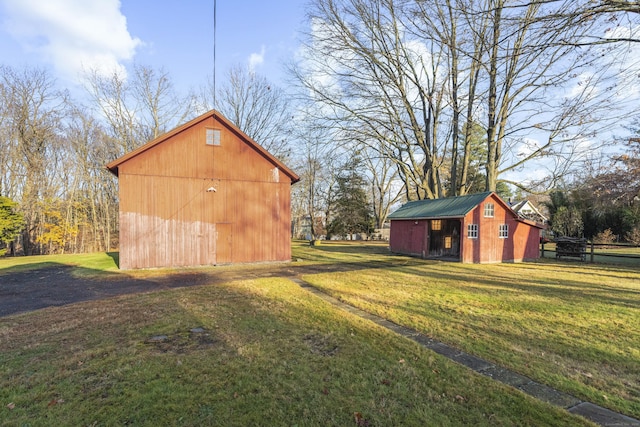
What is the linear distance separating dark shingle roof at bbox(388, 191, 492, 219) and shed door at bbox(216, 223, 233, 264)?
1083 cm

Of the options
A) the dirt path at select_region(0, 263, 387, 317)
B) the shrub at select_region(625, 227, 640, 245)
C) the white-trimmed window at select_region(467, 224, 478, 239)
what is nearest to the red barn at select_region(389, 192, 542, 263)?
the white-trimmed window at select_region(467, 224, 478, 239)

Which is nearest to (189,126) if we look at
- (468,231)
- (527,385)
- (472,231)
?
(527,385)

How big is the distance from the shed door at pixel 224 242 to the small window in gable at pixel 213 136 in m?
3.67

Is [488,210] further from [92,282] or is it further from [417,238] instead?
[92,282]

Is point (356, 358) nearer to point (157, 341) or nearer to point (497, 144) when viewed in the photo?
point (157, 341)

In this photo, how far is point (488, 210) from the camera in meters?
16.7

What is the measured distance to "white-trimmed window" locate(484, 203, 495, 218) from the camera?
54.7 feet

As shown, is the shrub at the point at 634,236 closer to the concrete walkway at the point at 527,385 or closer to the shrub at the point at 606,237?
the shrub at the point at 606,237

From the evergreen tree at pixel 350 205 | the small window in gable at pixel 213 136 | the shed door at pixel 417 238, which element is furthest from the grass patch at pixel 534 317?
the evergreen tree at pixel 350 205

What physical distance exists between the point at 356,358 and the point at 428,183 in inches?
874

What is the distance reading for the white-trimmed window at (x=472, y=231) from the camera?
16406 mm

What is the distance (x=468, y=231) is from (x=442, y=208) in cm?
220

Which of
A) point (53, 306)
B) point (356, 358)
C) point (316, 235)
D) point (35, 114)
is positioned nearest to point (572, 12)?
point (356, 358)

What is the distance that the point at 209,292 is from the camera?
8.61m
